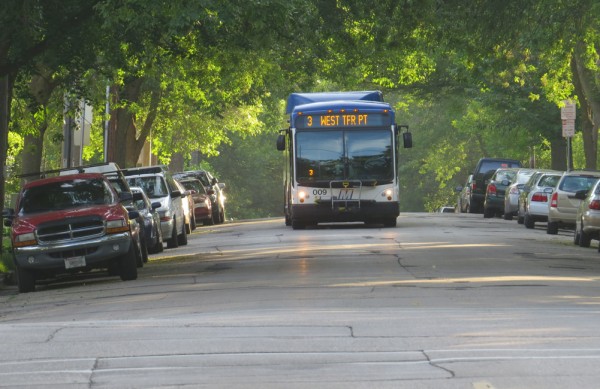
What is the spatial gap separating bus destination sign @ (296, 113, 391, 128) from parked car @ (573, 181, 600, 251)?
21.8ft

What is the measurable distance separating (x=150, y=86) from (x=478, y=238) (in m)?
22.1

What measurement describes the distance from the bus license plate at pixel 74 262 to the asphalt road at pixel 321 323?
1.26 ft

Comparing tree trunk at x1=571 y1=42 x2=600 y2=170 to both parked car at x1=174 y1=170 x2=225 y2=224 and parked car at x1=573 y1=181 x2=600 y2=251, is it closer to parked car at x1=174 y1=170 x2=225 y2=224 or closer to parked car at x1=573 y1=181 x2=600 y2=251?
parked car at x1=573 y1=181 x2=600 y2=251

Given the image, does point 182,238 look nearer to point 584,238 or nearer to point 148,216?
point 148,216

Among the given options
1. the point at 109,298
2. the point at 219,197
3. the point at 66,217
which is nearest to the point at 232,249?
the point at 66,217

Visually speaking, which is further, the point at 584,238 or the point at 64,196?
the point at 584,238

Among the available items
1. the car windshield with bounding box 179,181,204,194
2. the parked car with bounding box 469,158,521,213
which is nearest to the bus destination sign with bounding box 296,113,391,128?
the car windshield with bounding box 179,181,204,194

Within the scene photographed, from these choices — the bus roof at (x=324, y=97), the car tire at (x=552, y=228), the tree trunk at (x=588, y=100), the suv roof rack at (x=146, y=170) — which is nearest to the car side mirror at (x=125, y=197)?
the suv roof rack at (x=146, y=170)

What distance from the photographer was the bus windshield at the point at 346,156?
35.5m

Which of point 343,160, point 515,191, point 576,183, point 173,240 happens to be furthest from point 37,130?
point 515,191

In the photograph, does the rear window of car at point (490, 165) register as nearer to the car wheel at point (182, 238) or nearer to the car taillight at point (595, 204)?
the car wheel at point (182, 238)

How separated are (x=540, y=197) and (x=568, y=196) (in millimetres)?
4031

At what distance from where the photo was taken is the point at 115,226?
21375mm

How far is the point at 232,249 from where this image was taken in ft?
97.2
